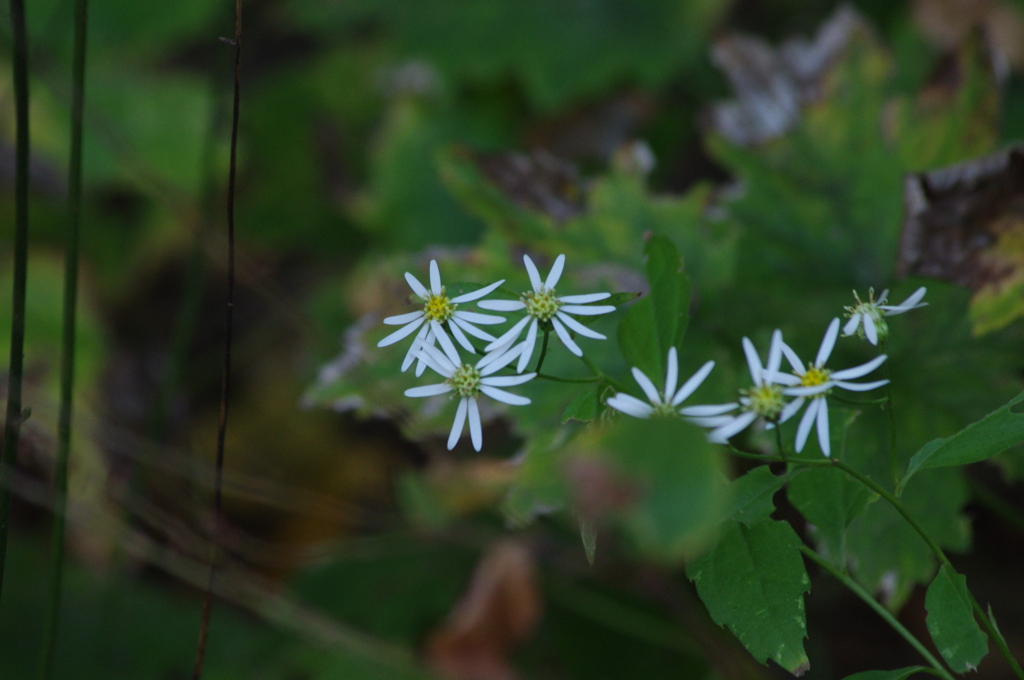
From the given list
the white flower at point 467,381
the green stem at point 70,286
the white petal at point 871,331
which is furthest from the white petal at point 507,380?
the green stem at point 70,286

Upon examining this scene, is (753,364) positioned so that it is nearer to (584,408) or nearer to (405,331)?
(584,408)

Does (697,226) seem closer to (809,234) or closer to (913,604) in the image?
(809,234)

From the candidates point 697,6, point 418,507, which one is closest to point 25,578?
point 418,507

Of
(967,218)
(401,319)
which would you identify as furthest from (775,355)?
(967,218)

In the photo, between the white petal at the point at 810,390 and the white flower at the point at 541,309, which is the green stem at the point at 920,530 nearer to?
the white petal at the point at 810,390

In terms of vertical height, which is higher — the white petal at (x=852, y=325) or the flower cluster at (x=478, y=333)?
the white petal at (x=852, y=325)
